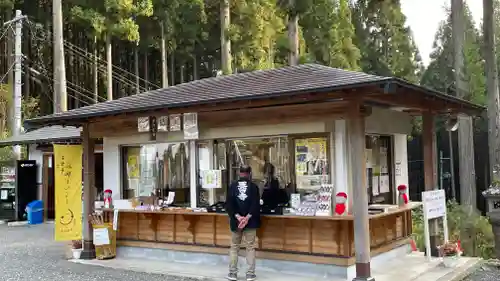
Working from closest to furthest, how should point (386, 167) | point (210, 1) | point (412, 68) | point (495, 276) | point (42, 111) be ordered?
point (495, 276)
point (386, 167)
point (210, 1)
point (42, 111)
point (412, 68)

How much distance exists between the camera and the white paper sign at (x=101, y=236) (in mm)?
8969

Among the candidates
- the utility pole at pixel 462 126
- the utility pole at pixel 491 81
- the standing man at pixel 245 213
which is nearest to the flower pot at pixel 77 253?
the standing man at pixel 245 213

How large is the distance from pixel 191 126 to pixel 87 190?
2.54 metres

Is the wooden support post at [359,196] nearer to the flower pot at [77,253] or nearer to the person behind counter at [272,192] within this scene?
the person behind counter at [272,192]

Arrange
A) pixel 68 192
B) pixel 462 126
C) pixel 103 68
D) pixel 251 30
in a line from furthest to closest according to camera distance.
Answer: pixel 103 68
pixel 251 30
pixel 462 126
pixel 68 192

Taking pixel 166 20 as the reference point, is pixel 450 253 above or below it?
below

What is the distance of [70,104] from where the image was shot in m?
26.6

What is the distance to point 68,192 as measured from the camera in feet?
31.6

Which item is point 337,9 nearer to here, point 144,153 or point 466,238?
point 466,238

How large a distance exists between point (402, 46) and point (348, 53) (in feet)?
12.3

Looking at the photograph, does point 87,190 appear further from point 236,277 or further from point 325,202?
point 325,202

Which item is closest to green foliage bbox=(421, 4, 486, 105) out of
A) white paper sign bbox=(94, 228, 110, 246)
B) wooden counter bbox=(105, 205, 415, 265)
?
wooden counter bbox=(105, 205, 415, 265)

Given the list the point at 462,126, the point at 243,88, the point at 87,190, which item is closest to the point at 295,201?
the point at 243,88

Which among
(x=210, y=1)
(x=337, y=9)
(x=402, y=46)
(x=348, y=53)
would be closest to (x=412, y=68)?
(x=402, y=46)
